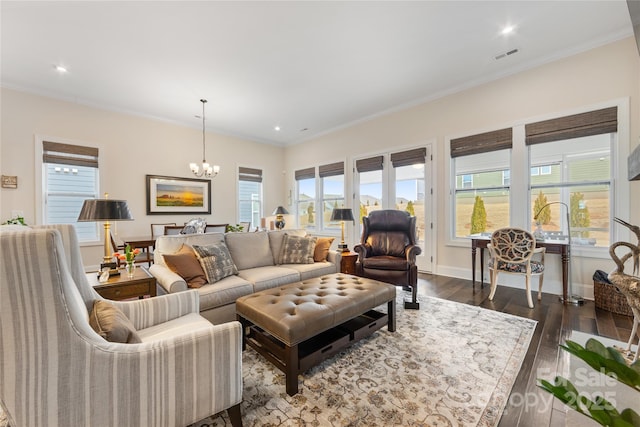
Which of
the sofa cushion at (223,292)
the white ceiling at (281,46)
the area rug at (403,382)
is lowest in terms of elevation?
the area rug at (403,382)

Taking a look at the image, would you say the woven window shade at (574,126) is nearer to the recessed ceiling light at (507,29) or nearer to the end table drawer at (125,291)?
the recessed ceiling light at (507,29)

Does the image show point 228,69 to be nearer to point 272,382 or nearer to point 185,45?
point 185,45

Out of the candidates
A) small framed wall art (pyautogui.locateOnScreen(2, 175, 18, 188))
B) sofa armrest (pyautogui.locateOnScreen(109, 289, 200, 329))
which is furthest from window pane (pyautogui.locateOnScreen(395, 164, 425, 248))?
small framed wall art (pyautogui.locateOnScreen(2, 175, 18, 188))

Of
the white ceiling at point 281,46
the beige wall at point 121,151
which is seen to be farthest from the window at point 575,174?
the beige wall at point 121,151

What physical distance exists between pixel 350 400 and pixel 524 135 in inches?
156

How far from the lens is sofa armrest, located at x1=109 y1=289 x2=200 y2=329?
5.20 ft

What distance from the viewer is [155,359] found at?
3.53 feet

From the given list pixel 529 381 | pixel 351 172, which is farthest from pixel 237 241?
pixel 351 172

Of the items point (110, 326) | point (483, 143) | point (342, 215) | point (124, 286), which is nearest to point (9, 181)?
point (124, 286)

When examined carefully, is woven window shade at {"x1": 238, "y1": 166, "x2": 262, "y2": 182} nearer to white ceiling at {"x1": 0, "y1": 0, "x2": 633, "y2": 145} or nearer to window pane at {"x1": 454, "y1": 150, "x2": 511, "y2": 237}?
white ceiling at {"x1": 0, "y1": 0, "x2": 633, "y2": 145}

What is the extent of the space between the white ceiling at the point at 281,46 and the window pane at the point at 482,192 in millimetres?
1196

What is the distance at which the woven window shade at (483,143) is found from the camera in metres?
3.66

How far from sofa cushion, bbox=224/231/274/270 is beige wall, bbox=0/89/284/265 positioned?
315 centimetres

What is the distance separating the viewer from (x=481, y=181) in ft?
13.0
